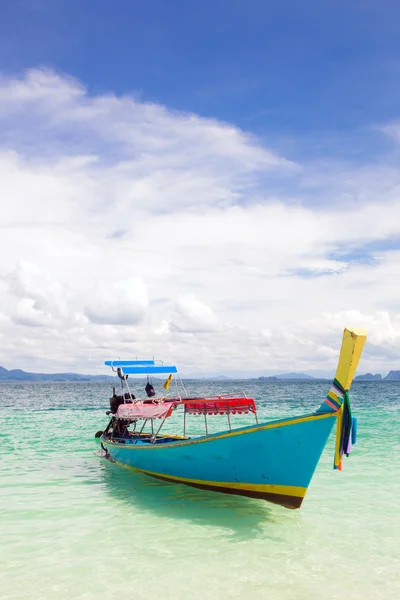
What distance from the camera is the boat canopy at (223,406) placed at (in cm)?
1311

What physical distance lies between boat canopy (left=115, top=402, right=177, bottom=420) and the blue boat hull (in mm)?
1012

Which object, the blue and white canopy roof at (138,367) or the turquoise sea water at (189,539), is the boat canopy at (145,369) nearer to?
the blue and white canopy roof at (138,367)

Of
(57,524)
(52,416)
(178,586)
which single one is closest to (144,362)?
(57,524)

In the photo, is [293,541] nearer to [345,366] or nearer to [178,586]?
[178,586]

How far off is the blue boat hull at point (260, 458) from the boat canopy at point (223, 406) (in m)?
1.72

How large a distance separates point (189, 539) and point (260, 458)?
221cm

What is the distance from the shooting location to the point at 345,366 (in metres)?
8.91

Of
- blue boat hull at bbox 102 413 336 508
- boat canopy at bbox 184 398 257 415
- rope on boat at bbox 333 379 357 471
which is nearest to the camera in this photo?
rope on boat at bbox 333 379 357 471

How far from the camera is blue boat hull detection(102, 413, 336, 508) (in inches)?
379

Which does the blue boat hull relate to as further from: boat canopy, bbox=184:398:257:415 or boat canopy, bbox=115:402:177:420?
boat canopy, bbox=184:398:257:415

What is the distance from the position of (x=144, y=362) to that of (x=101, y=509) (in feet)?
Result: 18.3

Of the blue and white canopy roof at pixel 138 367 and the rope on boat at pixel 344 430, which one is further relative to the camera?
the blue and white canopy roof at pixel 138 367

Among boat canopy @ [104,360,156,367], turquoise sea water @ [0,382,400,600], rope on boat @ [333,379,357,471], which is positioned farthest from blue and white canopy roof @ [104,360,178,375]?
rope on boat @ [333,379,357,471]

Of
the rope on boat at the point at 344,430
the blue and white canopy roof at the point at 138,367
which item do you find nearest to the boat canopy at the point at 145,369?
the blue and white canopy roof at the point at 138,367
